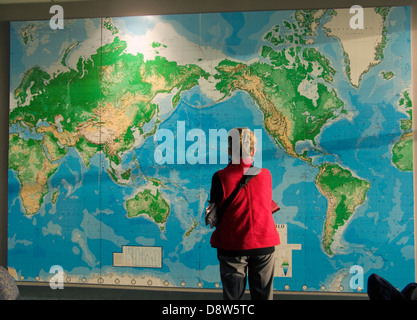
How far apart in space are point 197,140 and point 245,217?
1.36 meters

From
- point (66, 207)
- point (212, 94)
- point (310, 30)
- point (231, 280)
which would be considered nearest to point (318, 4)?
point (310, 30)

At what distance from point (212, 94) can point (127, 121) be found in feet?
2.65

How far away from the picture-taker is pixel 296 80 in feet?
10.3

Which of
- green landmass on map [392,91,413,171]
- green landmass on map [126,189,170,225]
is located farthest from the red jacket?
green landmass on map [392,91,413,171]

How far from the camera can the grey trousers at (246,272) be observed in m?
2.02

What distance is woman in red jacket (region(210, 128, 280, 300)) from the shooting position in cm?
199

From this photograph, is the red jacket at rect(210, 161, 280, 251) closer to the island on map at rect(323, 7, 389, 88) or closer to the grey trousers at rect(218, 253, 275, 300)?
the grey trousers at rect(218, 253, 275, 300)

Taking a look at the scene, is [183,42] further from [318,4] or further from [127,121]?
[318,4]

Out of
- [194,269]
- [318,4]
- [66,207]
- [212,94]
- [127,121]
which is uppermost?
[318,4]

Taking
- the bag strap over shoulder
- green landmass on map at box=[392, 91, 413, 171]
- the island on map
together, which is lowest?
the bag strap over shoulder

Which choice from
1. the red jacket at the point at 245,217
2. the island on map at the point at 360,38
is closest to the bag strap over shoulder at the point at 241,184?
the red jacket at the point at 245,217

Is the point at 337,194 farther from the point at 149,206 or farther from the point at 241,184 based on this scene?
the point at 149,206

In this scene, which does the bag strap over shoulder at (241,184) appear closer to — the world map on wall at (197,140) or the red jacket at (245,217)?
the red jacket at (245,217)

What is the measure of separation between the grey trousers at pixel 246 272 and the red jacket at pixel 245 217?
0.27 feet
